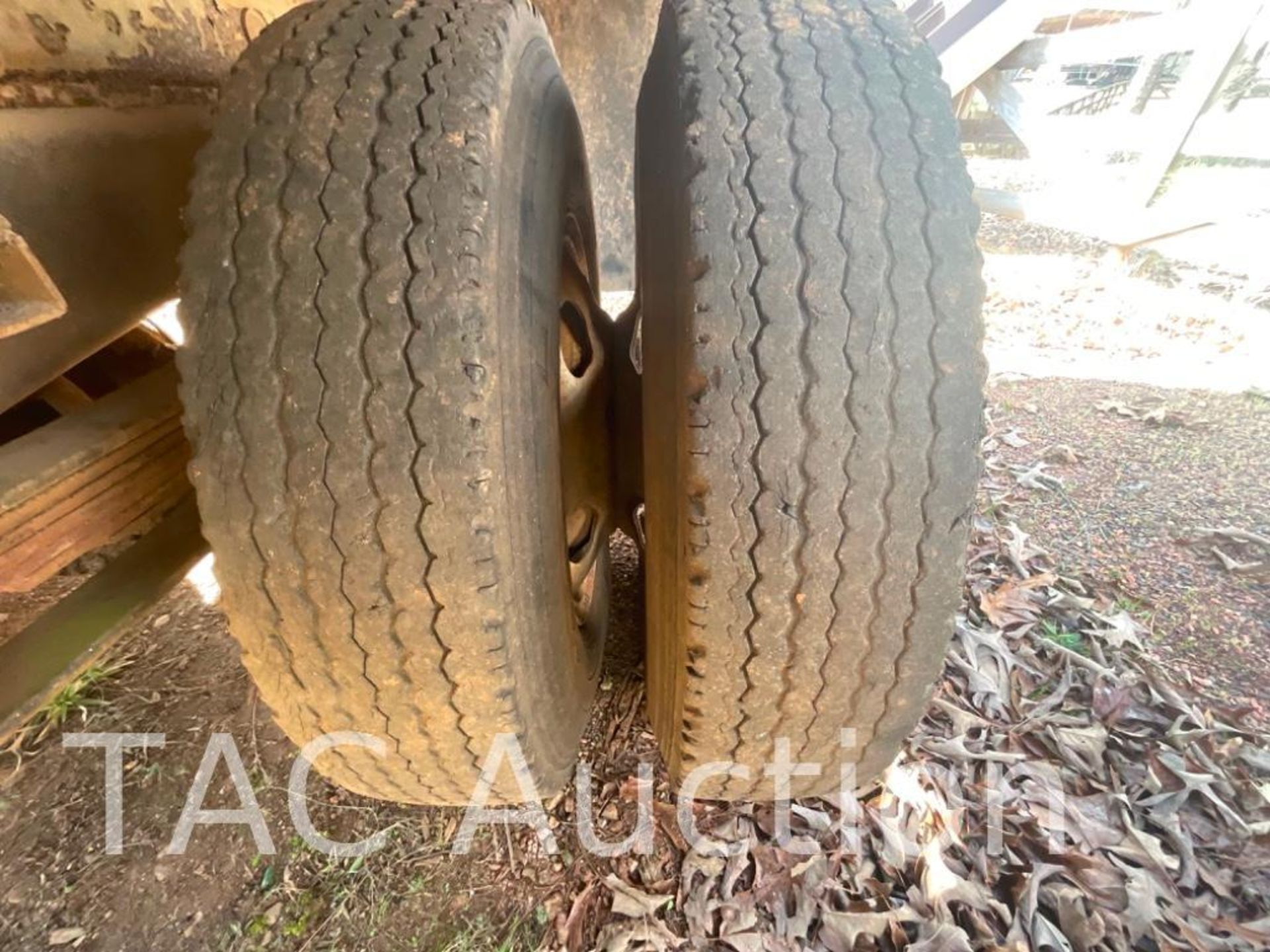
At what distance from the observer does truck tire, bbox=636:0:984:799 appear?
1.24m

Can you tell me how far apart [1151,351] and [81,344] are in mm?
5214

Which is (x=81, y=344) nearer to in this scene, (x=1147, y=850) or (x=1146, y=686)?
(x=1147, y=850)

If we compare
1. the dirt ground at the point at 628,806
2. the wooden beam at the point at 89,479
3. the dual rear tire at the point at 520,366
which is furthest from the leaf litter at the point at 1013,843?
the wooden beam at the point at 89,479

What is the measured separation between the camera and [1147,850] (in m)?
2.00

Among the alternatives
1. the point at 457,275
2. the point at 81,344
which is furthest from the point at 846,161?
the point at 81,344

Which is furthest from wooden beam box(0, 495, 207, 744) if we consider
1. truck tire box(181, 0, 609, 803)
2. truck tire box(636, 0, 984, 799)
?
truck tire box(636, 0, 984, 799)

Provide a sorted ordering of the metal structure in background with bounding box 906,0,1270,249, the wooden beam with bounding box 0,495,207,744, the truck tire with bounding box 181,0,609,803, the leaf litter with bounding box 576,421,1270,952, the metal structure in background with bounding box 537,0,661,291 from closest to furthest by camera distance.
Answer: the truck tire with bounding box 181,0,609,803 → the wooden beam with bounding box 0,495,207,744 → the leaf litter with bounding box 576,421,1270,952 → the metal structure in background with bounding box 537,0,661,291 → the metal structure in background with bounding box 906,0,1270,249

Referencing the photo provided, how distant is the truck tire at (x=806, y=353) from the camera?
4.08ft

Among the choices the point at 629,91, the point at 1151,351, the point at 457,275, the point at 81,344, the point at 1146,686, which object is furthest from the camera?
the point at 1151,351

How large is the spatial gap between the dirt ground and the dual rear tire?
0.63m

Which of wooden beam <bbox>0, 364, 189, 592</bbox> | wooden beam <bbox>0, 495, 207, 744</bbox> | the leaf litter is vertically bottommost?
the leaf litter

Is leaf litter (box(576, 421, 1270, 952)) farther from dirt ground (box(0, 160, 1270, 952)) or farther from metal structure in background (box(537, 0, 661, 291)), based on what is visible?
metal structure in background (box(537, 0, 661, 291))

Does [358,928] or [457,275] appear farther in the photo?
[358,928]

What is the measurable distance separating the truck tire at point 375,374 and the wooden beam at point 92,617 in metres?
0.28
